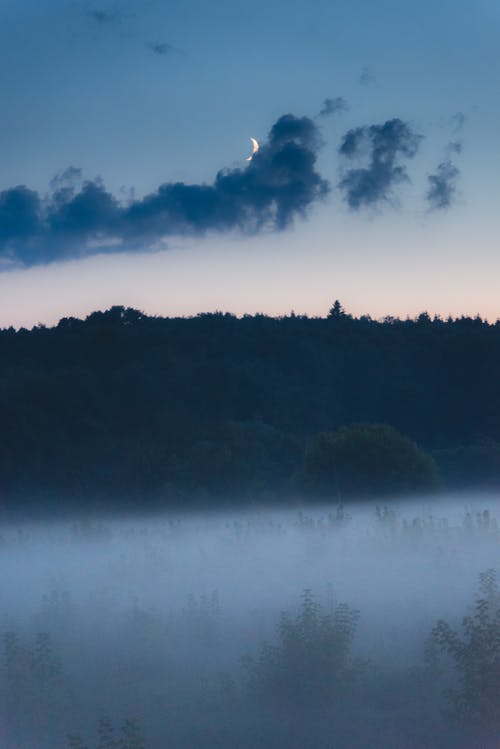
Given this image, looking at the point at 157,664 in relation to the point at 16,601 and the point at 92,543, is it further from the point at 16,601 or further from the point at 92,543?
the point at 92,543

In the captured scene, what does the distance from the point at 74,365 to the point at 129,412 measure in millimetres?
8869

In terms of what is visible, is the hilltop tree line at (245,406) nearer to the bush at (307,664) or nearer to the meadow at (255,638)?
the meadow at (255,638)

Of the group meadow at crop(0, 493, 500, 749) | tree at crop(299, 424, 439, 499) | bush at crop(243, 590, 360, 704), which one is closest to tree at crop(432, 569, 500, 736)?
meadow at crop(0, 493, 500, 749)

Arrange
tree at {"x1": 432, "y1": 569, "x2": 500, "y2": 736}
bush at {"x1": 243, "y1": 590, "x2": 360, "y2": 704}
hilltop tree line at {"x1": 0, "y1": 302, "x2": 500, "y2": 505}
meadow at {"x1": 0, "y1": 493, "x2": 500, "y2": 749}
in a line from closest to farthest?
tree at {"x1": 432, "y1": 569, "x2": 500, "y2": 736}
meadow at {"x1": 0, "y1": 493, "x2": 500, "y2": 749}
bush at {"x1": 243, "y1": 590, "x2": 360, "y2": 704}
hilltop tree line at {"x1": 0, "y1": 302, "x2": 500, "y2": 505}

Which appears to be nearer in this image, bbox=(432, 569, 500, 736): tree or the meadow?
bbox=(432, 569, 500, 736): tree

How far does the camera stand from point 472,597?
1591 cm

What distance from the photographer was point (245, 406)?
64.2 metres

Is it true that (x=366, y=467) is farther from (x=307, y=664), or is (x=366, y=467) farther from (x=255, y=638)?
(x=307, y=664)

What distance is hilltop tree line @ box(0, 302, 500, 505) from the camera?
40.3m

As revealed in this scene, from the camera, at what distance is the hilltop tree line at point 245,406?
40.3 metres

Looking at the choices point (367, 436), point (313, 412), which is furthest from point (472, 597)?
point (313, 412)

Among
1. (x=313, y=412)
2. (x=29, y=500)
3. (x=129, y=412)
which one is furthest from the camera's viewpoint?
(x=313, y=412)

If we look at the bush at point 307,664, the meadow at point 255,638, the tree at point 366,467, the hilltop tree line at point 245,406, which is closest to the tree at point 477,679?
the meadow at point 255,638

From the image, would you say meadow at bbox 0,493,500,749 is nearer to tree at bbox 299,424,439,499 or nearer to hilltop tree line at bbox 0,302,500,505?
tree at bbox 299,424,439,499
